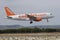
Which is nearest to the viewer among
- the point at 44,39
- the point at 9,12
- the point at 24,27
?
the point at 44,39

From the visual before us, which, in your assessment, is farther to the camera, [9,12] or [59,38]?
[9,12]

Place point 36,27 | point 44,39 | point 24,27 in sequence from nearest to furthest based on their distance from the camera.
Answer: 1. point 44,39
2. point 24,27
3. point 36,27

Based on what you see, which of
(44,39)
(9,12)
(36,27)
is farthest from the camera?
(9,12)

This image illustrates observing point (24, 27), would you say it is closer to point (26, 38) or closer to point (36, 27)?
point (36, 27)

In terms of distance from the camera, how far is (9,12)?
88500 millimetres

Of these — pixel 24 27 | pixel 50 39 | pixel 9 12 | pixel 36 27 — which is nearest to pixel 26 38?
pixel 50 39

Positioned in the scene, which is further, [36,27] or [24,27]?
[36,27]

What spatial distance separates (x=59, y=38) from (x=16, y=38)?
16.9 ft

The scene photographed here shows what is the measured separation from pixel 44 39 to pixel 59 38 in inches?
76.4

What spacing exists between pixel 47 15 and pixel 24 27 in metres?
25.0

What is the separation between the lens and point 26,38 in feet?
104

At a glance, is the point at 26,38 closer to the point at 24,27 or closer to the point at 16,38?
the point at 16,38

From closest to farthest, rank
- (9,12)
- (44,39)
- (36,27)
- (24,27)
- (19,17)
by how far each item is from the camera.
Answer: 1. (44,39)
2. (24,27)
3. (36,27)
4. (19,17)
5. (9,12)

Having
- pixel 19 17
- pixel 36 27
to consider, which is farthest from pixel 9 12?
pixel 36 27
